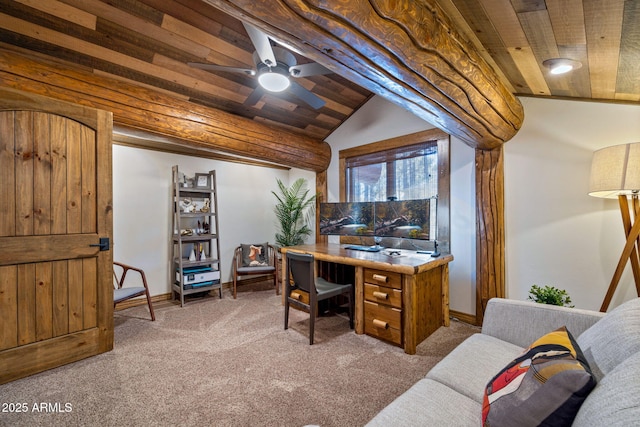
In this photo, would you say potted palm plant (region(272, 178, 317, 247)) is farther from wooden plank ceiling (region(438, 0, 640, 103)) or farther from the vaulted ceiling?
wooden plank ceiling (region(438, 0, 640, 103))

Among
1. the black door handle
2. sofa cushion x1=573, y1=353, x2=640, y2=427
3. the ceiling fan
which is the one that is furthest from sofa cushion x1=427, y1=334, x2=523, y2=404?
the black door handle

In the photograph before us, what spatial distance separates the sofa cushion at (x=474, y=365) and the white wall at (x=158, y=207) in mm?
3743

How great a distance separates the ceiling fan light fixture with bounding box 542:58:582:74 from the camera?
1763 millimetres

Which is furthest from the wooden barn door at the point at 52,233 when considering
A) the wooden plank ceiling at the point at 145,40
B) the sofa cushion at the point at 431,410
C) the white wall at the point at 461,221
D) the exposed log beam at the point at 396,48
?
the white wall at the point at 461,221

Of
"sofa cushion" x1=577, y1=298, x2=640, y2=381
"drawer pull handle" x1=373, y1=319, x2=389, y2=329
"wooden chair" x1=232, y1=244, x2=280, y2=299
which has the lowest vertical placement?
"drawer pull handle" x1=373, y1=319, x2=389, y2=329

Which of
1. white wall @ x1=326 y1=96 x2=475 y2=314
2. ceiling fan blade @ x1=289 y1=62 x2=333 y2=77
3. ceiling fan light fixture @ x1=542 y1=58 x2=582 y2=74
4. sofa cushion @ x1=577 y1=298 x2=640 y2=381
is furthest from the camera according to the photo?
white wall @ x1=326 y1=96 x2=475 y2=314

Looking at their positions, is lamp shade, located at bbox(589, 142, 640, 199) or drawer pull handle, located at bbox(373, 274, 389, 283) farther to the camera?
drawer pull handle, located at bbox(373, 274, 389, 283)

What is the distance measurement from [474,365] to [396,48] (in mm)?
1572

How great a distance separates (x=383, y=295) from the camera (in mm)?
2502

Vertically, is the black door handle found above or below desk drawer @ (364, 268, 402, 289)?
above

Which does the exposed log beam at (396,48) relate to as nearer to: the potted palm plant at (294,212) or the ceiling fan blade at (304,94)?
the ceiling fan blade at (304,94)

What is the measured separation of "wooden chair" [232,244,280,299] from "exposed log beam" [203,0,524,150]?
3093 mm

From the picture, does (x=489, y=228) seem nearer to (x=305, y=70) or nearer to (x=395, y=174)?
(x=395, y=174)

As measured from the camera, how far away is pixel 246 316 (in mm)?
3250
